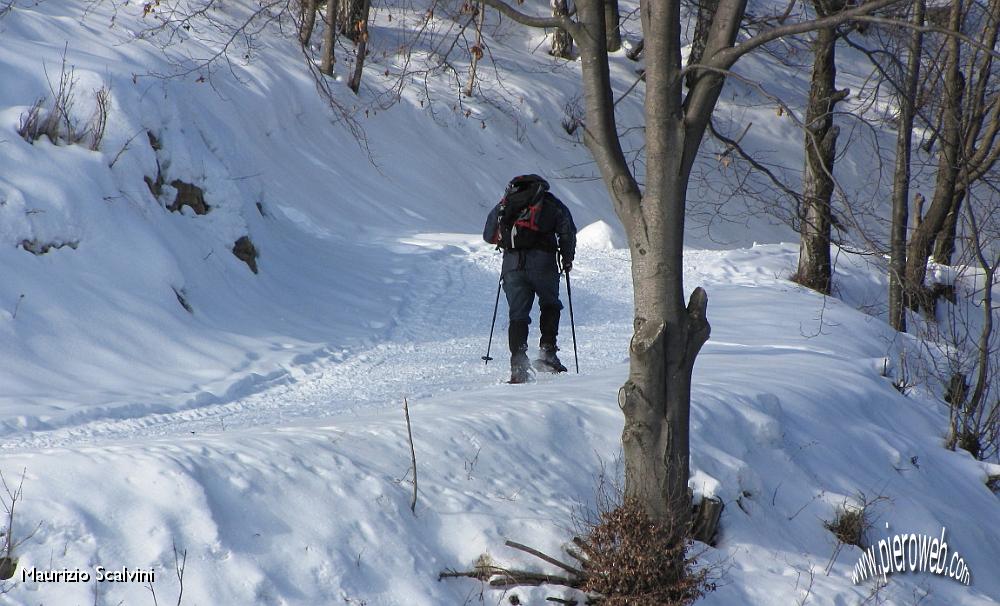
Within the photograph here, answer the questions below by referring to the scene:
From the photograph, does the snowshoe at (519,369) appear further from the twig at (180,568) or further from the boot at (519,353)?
the twig at (180,568)

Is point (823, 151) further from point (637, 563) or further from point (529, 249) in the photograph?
point (637, 563)

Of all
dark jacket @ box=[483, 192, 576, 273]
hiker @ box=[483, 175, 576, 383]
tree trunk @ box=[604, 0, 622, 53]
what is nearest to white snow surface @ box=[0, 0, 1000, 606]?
hiker @ box=[483, 175, 576, 383]

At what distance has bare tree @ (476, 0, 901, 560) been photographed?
495cm

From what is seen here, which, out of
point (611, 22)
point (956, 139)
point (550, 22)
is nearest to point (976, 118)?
point (956, 139)

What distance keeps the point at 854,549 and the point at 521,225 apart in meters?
3.72

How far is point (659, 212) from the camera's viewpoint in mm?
5000

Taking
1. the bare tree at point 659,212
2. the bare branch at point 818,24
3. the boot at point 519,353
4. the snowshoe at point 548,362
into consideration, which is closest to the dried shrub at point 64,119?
the boot at point 519,353

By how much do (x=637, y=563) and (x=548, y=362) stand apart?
4012 millimetres

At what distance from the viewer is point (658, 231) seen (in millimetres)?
5008

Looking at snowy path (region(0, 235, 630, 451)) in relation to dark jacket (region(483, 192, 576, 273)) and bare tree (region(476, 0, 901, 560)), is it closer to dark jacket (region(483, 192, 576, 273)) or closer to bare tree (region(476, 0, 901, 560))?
dark jacket (region(483, 192, 576, 273))

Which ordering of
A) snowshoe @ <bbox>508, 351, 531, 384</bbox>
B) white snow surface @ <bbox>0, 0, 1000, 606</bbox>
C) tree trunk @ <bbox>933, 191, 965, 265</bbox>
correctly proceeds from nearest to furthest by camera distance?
white snow surface @ <bbox>0, 0, 1000, 606</bbox> → snowshoe @ <bbox>508, 351, 531, 384</bbox> → tree trunk @ <bbox>933, 191, 965, 265</bbox>

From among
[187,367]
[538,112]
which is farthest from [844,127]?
[187,367]

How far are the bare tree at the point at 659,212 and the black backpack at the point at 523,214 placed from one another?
3.13 m

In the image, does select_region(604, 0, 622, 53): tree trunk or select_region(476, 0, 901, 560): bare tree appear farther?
select_region(604, 0, 622, 53): tree trunk
